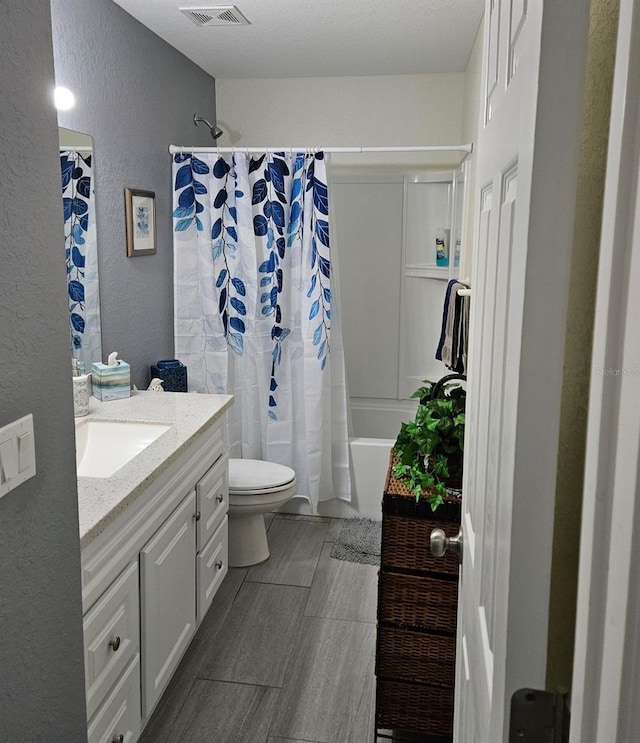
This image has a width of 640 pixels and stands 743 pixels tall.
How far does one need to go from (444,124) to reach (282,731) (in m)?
3.19

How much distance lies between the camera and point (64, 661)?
1.37 m

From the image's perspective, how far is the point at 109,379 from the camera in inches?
111

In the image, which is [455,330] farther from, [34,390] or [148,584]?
[34,390]

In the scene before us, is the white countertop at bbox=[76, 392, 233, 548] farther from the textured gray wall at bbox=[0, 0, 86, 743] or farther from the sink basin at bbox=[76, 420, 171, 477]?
the textured gray wall at bbox=[0, 0, 86, 743]

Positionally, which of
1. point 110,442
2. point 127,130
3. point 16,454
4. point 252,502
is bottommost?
point 252,502

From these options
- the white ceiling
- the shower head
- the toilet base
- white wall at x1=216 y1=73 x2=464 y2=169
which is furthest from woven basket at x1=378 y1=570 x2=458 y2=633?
white wall at x1=216 y1=73 x2=464 y2=169

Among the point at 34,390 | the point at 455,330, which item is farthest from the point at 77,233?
the point at 34,390

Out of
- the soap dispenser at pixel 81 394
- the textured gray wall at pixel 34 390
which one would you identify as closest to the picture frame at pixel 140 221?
the soap dispenser at pixel 81 394

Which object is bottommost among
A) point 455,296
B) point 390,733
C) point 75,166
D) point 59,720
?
point 390,733

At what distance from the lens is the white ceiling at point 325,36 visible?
287cm

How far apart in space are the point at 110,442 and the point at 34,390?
133cm

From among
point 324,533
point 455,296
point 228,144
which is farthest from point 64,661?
point 228,144

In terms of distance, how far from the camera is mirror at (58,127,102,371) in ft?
8.83

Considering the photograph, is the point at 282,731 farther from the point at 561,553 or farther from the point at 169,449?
the point at 561,553
